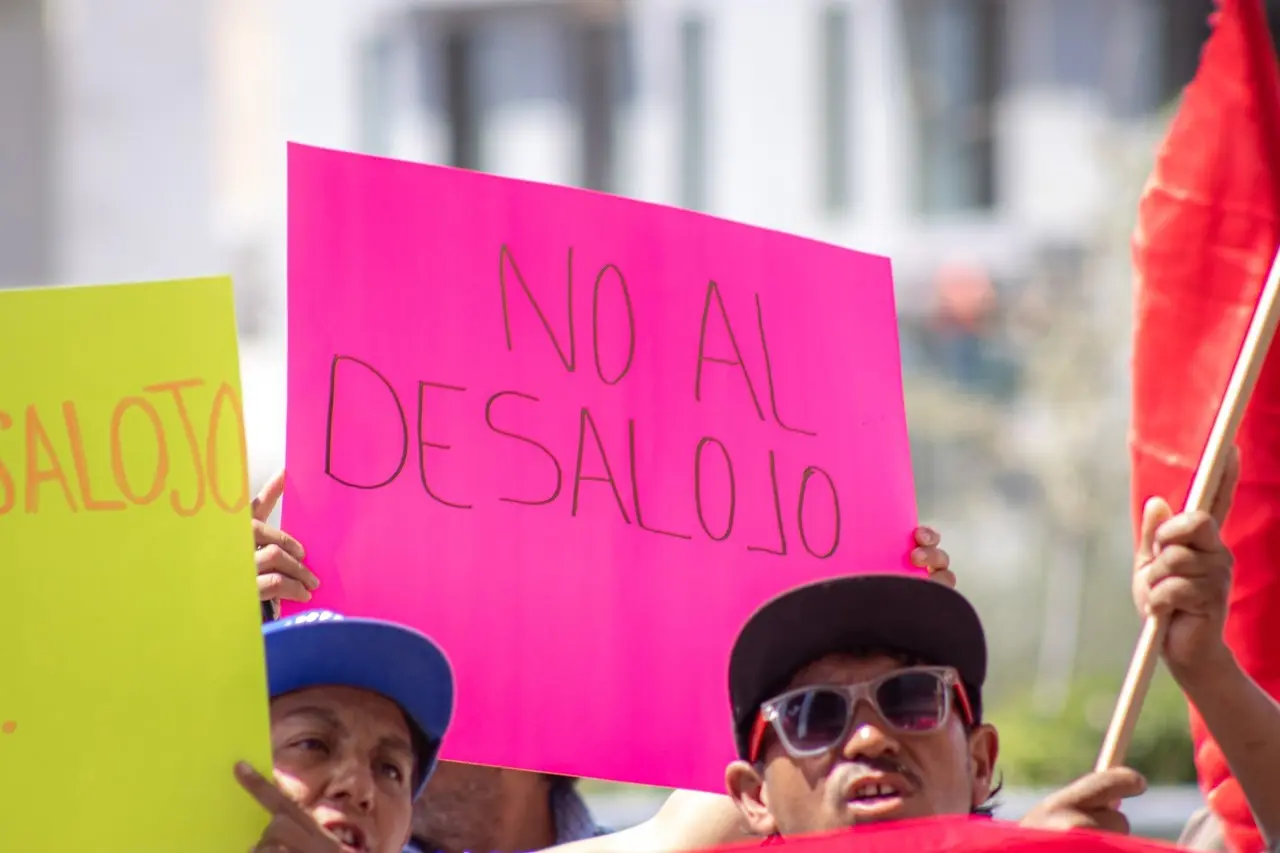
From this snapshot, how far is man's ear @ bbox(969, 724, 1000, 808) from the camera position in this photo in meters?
2.15

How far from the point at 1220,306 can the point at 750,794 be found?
0.92 metres

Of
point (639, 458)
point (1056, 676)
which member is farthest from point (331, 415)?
point (1056, 676)

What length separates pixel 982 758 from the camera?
217 cm

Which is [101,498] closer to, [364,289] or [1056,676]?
[364,289]

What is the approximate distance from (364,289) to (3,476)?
54 cm

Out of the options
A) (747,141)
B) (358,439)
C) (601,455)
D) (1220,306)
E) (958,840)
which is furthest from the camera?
(747,141)

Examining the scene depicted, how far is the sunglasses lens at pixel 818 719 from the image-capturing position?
2.05 metres

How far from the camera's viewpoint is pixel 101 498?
1971 mm

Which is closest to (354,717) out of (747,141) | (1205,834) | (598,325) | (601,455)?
(601,455)

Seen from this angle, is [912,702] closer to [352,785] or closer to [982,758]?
[982,758]

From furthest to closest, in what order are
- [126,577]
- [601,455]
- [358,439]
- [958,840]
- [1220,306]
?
[1220,306] → [601,455] → [358,439] → [126,577] → [958,840]

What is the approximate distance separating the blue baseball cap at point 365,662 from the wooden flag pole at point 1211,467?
2.26 ft

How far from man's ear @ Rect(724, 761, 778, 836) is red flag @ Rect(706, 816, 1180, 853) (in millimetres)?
195

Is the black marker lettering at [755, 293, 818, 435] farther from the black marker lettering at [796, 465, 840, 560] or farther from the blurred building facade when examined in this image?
the blurred building facade
